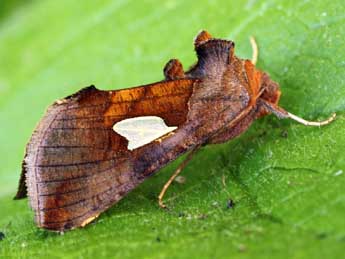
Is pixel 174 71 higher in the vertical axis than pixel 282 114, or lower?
Result: higher

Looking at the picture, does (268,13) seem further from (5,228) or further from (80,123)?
(5,228)

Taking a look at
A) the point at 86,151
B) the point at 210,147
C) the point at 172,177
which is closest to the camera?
the point at 86,151

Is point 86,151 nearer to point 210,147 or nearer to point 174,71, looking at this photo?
point 174,71

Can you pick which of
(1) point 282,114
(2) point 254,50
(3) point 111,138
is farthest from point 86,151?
(2) point 254,50

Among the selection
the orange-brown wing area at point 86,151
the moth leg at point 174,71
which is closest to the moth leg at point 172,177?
the orange-brown wing area at point 86,151

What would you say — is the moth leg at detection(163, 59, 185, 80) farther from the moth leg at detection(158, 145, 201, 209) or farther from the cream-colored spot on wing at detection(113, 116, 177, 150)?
the moth leg at detection(158, 145, 201, 209)

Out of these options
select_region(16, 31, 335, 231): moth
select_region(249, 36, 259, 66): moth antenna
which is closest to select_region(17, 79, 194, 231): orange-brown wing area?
select_region(16, 31, 335, 231): moth

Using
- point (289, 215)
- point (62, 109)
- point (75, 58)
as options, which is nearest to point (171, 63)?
point (62, 109)

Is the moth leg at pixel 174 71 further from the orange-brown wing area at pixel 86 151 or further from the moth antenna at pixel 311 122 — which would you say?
Result: the moth antenna at pixel 311 122
